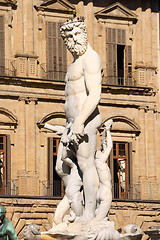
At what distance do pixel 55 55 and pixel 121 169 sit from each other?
5.24 meters

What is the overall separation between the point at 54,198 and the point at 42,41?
631 cm

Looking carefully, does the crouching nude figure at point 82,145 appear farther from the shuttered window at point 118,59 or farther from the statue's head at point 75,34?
the shuttered window at point 118,59

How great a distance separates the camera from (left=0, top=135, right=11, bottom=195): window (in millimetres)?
38562

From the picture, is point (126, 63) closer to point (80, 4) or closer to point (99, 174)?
point (80, 4)

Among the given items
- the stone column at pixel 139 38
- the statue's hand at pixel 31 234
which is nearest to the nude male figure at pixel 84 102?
the statue's hand at pixel 31 234

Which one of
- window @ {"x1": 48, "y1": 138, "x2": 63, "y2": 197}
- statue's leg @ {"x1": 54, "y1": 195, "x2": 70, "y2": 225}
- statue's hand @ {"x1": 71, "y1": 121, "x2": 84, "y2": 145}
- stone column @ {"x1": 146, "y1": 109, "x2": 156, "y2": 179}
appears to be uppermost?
stone column @ {"x1": 146, "y1": 109, "x2": 156, "y2": 179}

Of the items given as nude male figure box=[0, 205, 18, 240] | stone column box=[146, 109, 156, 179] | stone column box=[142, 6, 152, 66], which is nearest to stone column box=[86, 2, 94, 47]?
stone column box=[142, 6, 152, 66]

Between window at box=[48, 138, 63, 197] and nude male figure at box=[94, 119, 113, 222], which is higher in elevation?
window at box=[48, 138, 63, 197]

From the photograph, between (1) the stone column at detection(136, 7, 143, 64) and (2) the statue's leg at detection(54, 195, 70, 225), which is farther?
(1) the stone column at detection(136, 7, 143, 64)

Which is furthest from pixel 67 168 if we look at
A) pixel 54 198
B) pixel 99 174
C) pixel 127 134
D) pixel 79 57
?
pixel 127 134

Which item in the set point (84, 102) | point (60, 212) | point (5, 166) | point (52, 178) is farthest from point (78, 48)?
point (52, 178)

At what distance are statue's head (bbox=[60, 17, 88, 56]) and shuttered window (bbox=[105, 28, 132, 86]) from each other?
83.5ft

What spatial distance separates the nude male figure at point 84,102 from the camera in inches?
595

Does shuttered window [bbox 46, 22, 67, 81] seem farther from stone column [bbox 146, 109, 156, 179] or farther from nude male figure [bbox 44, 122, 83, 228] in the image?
nude male figure [bbox 44, 122, 83, 228]
